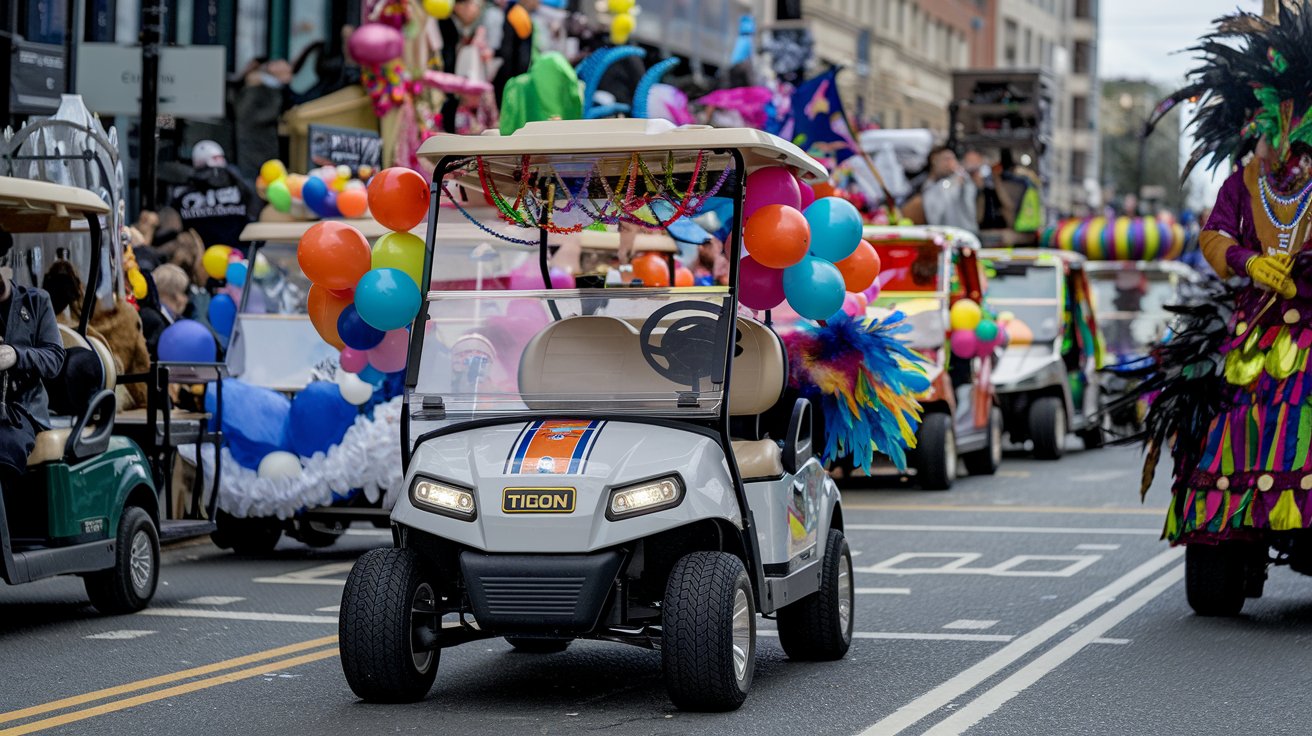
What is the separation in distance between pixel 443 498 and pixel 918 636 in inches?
113

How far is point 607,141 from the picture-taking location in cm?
761

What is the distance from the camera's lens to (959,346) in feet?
57.2

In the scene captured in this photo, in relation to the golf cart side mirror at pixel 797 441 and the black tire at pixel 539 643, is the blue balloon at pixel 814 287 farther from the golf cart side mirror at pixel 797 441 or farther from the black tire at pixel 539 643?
the black tire at pixel 539 643

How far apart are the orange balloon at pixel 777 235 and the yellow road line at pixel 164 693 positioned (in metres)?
2.40

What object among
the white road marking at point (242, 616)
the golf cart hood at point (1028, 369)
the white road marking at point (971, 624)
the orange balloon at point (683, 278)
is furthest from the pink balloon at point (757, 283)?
the golf cart hood at point (1028, 369)

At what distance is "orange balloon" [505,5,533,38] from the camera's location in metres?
24.9

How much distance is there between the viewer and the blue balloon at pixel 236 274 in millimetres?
14148

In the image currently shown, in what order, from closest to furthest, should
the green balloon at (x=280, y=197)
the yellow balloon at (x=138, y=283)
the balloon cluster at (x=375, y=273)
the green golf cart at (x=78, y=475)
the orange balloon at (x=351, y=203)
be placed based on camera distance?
1. the balloon cluster at (x=375, y=273)
2. the green golf cart at (x=78, y=475)
3. the yellow balloon at (x=138, y=283)
4. the orange balloon at (x=351, y=203)
5. the green balloon at (x=280, y=197)

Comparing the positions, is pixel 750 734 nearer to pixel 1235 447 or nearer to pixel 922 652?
pixel 922 652

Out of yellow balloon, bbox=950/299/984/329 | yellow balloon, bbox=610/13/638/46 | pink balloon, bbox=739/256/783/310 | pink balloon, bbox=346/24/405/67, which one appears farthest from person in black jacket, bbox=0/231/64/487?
yellow balloon, bbox=610/13/638/46

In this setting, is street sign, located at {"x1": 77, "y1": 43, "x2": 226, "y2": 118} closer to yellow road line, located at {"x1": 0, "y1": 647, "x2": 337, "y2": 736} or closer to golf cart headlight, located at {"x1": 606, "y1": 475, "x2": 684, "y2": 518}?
yellow road line, located at {"x1": 0, "y1": 647, "x2": 337, "y2": 736}

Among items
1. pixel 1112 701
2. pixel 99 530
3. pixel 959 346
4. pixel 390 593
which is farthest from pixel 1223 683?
pixel 959 346

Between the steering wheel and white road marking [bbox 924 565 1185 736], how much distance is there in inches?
58.5

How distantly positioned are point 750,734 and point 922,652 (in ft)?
6.69
